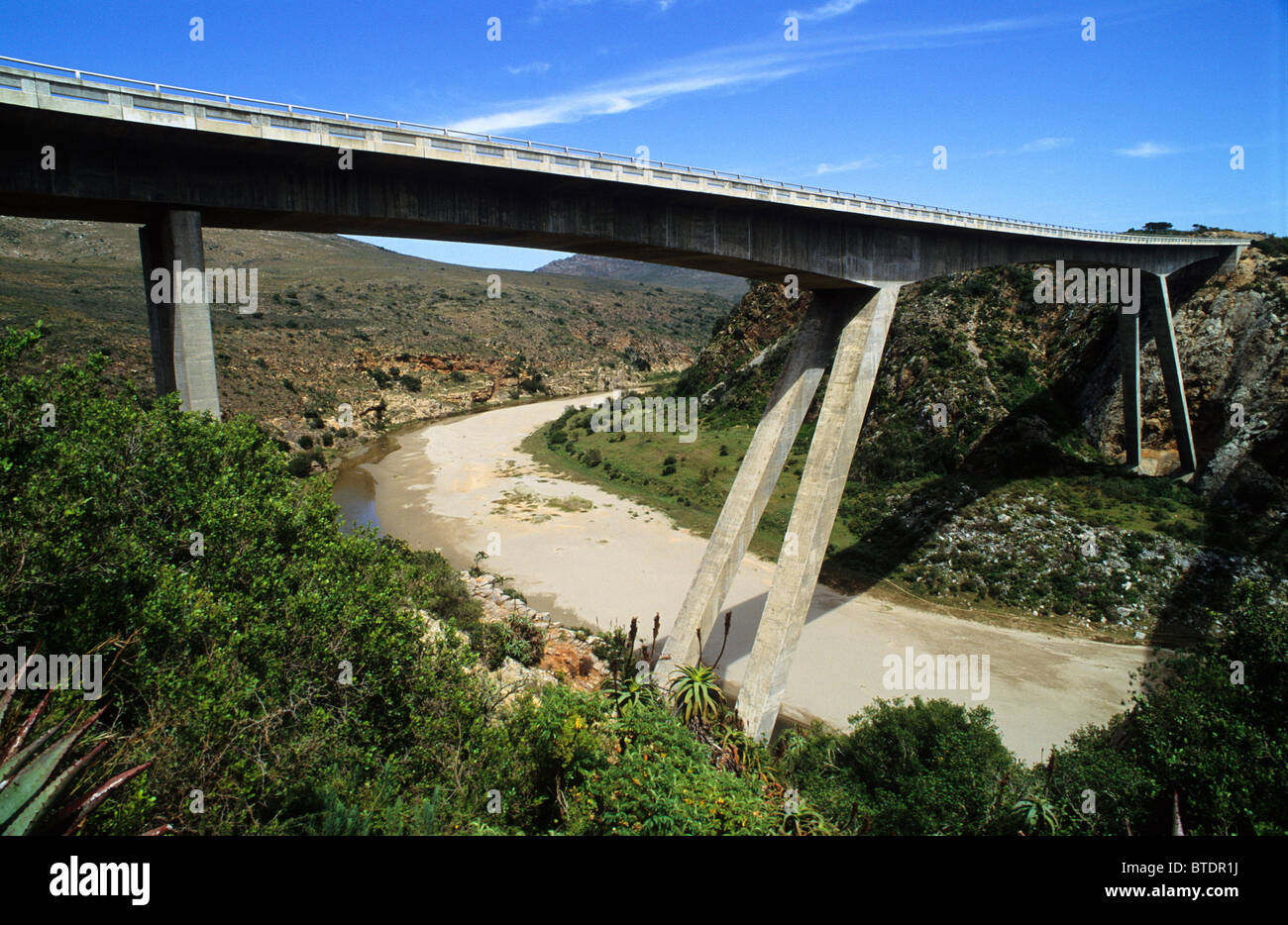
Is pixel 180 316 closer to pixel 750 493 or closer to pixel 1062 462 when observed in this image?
pixel 750 493

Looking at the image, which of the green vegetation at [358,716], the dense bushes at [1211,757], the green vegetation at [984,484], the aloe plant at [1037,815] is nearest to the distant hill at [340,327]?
the green vegetation at [984,484]

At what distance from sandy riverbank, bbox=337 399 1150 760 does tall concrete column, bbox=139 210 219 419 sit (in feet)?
48.1

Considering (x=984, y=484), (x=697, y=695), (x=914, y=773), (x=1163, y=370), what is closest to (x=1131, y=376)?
(x=1163, y=370)

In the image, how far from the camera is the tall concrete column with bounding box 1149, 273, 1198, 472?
35.3m

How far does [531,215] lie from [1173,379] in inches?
1465

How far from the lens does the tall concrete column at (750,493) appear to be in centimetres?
1945

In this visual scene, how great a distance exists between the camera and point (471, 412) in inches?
2761

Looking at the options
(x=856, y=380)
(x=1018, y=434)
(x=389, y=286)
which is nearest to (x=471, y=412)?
(x=389, y=286)

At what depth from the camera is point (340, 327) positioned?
68625 millimetres

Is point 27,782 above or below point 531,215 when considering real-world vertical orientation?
below

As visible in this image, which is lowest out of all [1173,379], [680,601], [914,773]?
[914,773]

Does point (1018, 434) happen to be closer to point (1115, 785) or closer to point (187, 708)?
point (1115, 785)

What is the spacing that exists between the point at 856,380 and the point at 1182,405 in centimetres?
2748

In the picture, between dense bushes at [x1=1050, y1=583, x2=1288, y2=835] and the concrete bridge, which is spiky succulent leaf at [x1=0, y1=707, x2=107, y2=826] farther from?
dense bushes at [x1=1050, y1=583, x2=1288, y2=835]
